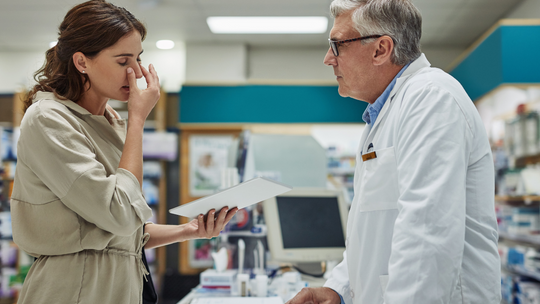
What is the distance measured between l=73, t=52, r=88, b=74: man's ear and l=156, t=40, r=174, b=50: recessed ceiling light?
5.41m

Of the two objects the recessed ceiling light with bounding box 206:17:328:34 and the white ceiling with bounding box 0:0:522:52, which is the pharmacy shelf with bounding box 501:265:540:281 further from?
the recessed ceiling light with bounding box 206:17:328:34

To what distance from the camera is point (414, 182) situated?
94 cm

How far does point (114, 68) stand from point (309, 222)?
139 centimetres

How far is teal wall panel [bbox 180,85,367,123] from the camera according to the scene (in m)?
5.89

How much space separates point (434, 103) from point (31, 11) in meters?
5.57

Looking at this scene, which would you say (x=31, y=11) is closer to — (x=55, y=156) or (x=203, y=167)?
(x=203, y=167)

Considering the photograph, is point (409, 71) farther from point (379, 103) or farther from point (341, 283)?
point (341, 283)

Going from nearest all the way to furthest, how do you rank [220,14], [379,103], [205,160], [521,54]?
[379,103]
[521,54]
[220,14]
[205,160]

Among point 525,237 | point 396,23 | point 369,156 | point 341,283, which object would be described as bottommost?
point 525,237

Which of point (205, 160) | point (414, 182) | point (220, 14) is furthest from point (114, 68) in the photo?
point (205, 160)

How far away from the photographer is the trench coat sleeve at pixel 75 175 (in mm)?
1016

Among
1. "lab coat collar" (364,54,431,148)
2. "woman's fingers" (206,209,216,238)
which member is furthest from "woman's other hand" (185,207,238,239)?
"lab coat collar" (364,54,431,148)

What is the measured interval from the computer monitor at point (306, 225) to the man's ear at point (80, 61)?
4.17ft

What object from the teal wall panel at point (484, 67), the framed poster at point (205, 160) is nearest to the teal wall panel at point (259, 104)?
the framed poster at point (205, 160)
